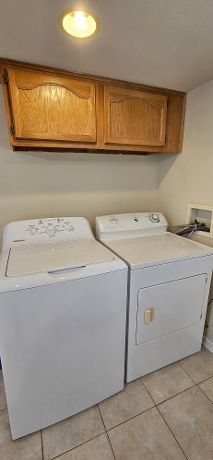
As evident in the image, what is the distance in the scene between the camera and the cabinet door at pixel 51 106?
125 cm

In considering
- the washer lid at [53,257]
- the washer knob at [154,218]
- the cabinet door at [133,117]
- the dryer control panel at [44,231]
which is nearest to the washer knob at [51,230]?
the dryer control panel at [44,231]

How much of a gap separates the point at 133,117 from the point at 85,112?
1.28ft

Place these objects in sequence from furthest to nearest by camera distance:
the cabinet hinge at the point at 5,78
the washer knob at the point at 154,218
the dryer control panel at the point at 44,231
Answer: the washer knob at the point at 154,218, the dryer control panel at the point at 44,231, the cabinet hinge at the point at 5,78

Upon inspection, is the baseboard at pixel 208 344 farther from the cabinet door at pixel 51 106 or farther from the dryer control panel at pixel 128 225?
the cabinet door at pixel 51 106

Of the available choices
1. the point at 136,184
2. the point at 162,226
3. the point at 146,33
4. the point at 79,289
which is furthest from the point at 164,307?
the point at 146,33

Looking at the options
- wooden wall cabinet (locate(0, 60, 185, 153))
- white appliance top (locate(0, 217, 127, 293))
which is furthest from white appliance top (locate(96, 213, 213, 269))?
wooden wall cabinet (locate(0, 60, 185, 153))

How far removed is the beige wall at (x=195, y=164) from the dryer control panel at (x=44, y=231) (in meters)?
0.94

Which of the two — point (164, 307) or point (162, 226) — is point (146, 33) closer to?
point (162, 226)

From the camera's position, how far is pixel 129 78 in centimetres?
145

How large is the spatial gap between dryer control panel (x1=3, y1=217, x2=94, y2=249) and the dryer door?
0.68m

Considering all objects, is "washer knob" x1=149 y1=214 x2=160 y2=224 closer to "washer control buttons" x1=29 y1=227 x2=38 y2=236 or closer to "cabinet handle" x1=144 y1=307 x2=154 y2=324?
"cabinet handle" x1=144 y1=307 x2=154 y2=324

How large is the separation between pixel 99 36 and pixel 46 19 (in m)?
0.27

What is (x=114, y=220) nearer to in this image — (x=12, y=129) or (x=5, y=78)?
(x=12, y=129)

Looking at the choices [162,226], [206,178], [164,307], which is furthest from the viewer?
[162,226]
